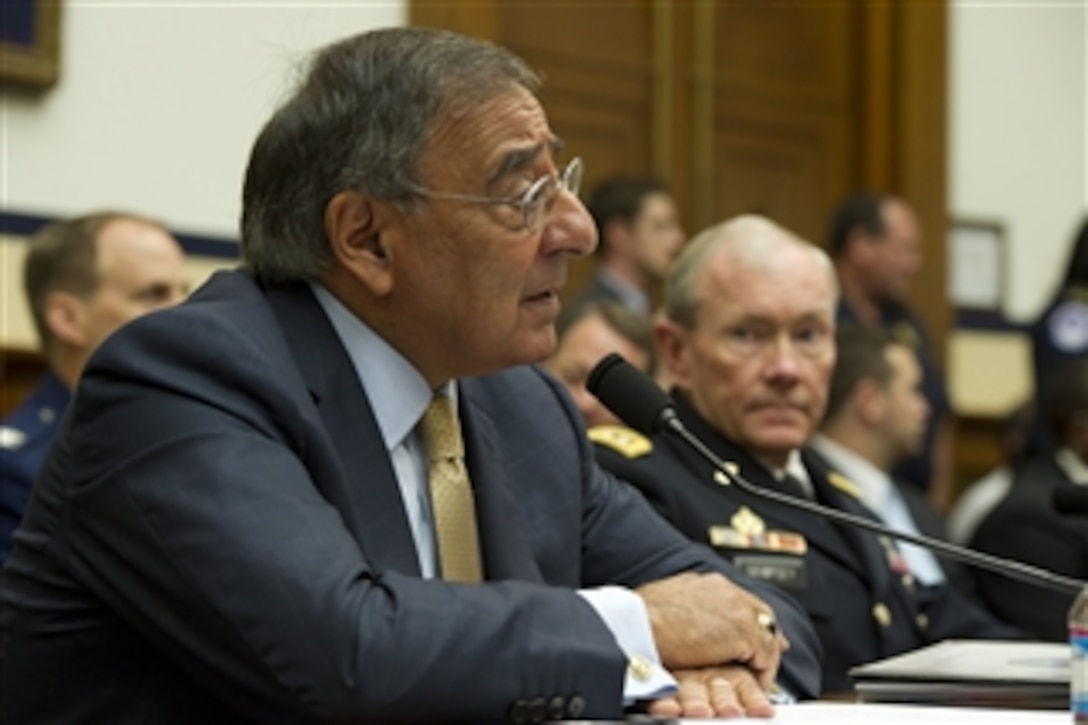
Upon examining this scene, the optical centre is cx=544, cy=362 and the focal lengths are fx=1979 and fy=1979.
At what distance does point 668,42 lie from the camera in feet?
22.4

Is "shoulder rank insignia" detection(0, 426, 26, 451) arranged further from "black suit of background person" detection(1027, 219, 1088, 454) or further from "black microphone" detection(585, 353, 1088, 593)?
"black suit of background person" detection(1027, 219, 1088, 454)

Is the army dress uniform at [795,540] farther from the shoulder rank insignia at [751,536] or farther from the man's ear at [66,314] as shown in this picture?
the man's ear at [66,314]

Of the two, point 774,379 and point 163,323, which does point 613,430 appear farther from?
point 163,323

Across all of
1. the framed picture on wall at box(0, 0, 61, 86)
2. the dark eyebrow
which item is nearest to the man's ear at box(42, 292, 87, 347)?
the framed picture on wall at box(0, 0, 61, 86)

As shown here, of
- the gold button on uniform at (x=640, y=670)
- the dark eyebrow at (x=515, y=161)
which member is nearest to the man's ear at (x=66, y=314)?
the dark eyebrow at (x=515, y=161)

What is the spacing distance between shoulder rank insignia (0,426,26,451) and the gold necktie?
164 centimetres

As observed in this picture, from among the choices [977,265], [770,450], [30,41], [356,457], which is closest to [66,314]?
[30,41]

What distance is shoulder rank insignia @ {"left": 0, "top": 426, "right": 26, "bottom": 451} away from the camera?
368 cm

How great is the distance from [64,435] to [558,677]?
59cm

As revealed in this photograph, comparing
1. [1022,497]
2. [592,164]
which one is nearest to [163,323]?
[1022,497]

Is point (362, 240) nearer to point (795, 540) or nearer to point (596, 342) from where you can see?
point (795, 540)

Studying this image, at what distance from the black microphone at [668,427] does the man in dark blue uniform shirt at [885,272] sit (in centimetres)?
431

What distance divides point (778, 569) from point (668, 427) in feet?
3.92

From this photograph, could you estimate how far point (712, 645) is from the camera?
6.66 feet
